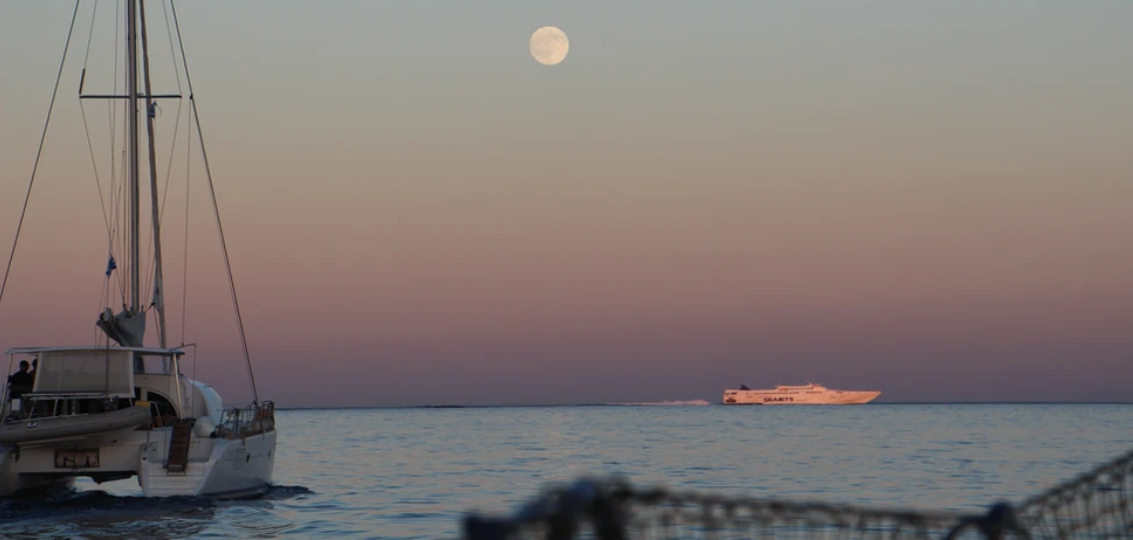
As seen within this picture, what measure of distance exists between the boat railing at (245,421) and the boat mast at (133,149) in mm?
5066

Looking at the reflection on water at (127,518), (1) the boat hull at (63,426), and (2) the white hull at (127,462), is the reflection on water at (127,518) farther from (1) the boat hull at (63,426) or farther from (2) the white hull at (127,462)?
(1) the boat hull at (63,426)

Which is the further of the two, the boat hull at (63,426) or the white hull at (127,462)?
the white hull at (127,462)

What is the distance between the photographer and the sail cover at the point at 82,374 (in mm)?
28109

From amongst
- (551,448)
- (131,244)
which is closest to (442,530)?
(131,244)

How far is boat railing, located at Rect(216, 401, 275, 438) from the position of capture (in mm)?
29523

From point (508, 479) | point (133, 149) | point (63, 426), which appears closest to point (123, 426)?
point (63, 426)

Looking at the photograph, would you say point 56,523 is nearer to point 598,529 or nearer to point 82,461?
point 82,461

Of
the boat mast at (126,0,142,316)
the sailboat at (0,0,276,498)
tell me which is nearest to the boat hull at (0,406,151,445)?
the sailboat at (0,0,276,498)

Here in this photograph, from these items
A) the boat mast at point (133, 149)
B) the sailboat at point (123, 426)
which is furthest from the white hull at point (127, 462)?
Result: the boat mast at point (133, 149)

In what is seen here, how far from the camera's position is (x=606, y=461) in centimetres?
6319

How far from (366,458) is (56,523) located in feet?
130

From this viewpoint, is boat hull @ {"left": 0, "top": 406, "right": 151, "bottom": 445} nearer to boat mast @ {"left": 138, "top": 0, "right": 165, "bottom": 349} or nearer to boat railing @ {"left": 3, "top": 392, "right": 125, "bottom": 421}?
boat railing @ {"left": 3, "top": 392, "right": 125, "bottom": 421}

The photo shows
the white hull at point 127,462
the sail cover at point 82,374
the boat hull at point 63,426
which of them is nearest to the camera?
the boat hull at point 63,426

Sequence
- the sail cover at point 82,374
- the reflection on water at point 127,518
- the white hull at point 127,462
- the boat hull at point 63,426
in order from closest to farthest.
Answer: the boat hull at point 63,426
the reflection on water at point 127,518
the white hull at point 127,462
the sail cover at point 82,374
